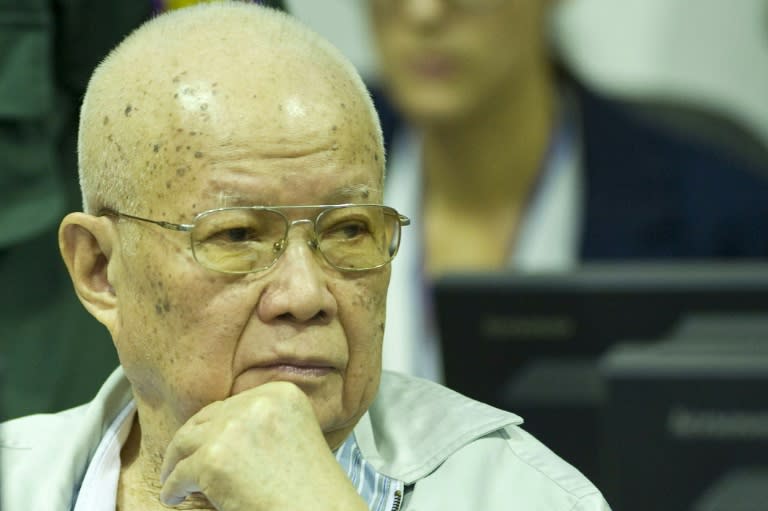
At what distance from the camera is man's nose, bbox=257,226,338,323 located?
180cm

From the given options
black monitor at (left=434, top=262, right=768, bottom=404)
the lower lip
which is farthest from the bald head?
black monitor at (left=434, top=262, right=768, bottom=404)

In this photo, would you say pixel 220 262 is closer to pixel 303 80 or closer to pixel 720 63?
pixel 303 80

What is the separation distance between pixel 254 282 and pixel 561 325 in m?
0.64

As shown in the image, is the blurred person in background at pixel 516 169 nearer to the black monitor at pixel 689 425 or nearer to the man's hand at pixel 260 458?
the black monitor at pixel 689 425

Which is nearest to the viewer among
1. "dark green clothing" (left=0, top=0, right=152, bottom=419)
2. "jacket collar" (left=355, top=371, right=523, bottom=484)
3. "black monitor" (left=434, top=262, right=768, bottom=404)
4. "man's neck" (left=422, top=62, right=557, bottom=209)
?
"jacket collar" (left=355, top=371, right=523, bottom=484)

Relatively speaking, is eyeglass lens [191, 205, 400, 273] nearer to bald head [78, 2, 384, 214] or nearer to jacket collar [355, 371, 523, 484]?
bald head [78, 2, 384, 214]

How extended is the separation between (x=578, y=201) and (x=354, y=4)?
3.02 feet

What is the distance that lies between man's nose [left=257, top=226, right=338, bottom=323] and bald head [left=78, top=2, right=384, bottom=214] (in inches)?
4.9

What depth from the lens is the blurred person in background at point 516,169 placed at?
3.71m

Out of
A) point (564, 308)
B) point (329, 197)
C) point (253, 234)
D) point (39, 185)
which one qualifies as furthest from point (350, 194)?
point (39, 185)

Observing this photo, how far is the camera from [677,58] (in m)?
4.60

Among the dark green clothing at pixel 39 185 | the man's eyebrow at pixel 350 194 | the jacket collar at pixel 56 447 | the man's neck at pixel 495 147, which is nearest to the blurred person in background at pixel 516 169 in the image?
the man's neck at pixel 495 147

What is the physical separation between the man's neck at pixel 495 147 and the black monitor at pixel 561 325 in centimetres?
180

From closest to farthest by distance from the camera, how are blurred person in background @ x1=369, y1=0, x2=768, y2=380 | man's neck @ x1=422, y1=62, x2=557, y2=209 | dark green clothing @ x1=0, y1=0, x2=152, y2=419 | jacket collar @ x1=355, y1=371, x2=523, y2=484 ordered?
jacket collar @ x1=355, y1=371, x2=523, y2=484, dark green clothing @ x1=0, y1=0, x2=152, y2=419, blurred person in background @ x1=369, y1=0, x2=768, y2=380, man's neck @ x1=422, y1=62, x2=557, y2=209
